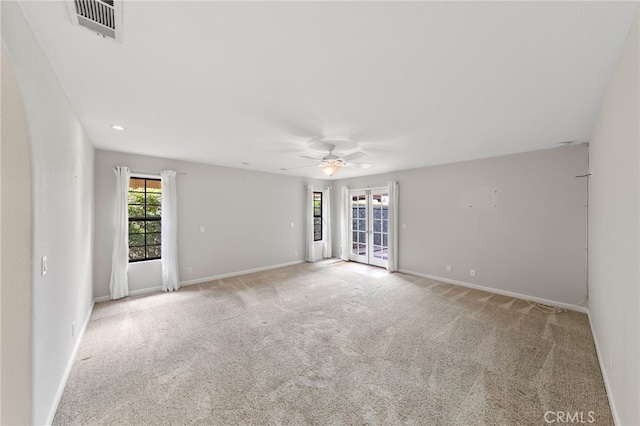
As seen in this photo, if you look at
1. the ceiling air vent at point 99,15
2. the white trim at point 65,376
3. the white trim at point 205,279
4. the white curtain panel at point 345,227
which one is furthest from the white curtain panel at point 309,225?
the ceiling air vent at point 99,15

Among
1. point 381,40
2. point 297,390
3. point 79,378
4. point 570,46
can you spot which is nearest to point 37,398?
point 79,378

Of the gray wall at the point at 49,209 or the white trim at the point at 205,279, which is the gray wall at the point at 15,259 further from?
the white trim at the point at 205,279

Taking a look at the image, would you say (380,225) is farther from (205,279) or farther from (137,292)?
(137,292)

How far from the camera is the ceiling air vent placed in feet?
3.75

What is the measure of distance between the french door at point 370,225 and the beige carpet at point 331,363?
2.34 metres

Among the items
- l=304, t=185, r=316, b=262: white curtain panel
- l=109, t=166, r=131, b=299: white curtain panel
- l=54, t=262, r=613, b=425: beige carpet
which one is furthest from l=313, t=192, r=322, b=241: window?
l=109, t=166, r=131, b=299: white curtain panel

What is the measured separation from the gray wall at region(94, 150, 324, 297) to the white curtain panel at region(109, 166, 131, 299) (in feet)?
0.39

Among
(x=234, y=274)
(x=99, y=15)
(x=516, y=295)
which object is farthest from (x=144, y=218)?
(x=516, y=295)

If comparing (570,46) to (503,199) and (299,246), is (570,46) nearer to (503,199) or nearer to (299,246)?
(503,199)

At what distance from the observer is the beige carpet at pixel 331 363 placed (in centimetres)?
176

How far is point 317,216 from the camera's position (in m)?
7.28

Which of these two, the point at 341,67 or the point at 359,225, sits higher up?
the point at 341,67

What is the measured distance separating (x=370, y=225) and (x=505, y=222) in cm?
298

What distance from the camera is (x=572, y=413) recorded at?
1733mm
